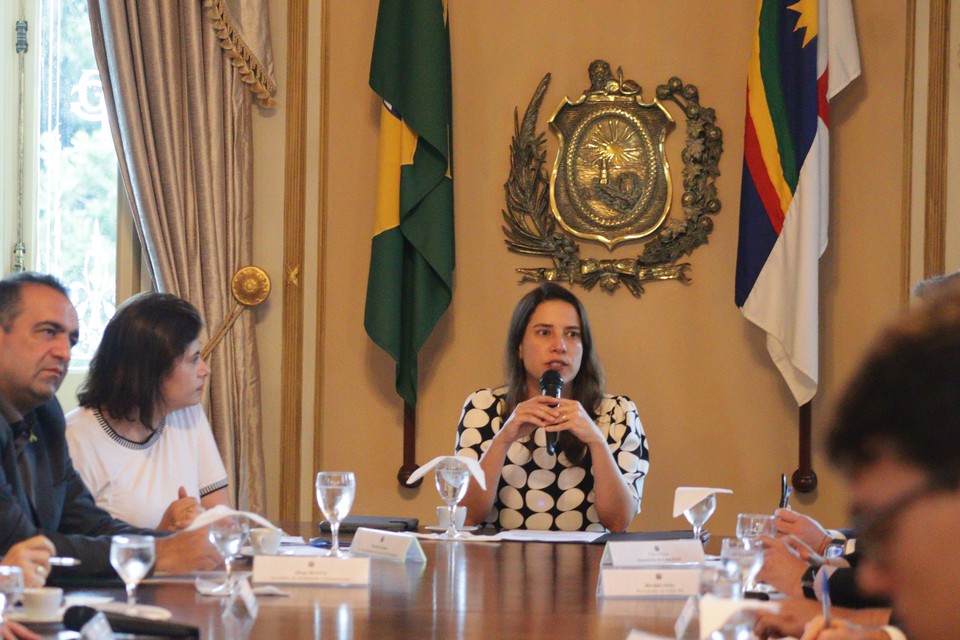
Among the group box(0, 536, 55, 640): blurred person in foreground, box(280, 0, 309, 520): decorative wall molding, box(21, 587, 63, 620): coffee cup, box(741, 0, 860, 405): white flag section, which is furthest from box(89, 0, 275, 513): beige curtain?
box(21, 587, 63, 620): coffee cup

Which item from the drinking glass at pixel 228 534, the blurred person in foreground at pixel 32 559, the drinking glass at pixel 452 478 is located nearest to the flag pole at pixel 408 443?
the drinking glass at pixel 452 478

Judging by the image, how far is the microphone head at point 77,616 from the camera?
1.69 metres

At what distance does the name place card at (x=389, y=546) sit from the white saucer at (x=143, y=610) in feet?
2.34

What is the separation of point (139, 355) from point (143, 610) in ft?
4.98

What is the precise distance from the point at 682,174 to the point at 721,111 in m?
0.31

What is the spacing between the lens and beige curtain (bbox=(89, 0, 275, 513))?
4.52 meters

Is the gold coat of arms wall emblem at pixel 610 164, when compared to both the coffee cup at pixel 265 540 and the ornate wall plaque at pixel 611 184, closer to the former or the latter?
the ornate wall plaque at pixel 611 184

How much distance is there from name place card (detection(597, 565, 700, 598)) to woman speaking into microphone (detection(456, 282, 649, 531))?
1.17 meters

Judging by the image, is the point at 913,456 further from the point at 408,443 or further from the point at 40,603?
the point at 408,443

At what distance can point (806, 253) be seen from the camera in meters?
4.38

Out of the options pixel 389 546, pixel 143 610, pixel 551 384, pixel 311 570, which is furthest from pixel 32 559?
pixel 551 384

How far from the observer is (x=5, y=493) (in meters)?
2.35

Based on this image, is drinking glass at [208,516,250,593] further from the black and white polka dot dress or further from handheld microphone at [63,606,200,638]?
the black and white polka dot dress

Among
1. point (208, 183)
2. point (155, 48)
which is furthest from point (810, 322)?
point (155, 48)
